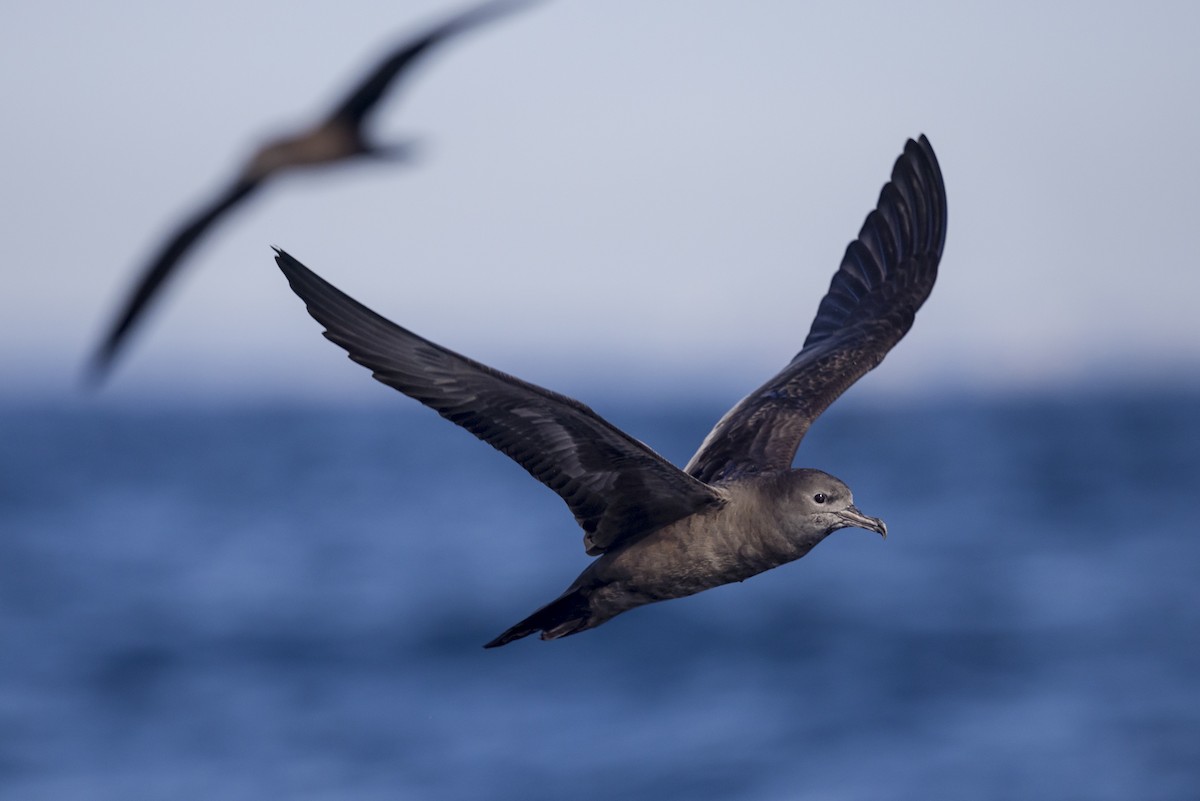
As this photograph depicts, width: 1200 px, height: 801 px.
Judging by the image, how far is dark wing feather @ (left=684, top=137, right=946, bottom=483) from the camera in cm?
945

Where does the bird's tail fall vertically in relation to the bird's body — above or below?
below

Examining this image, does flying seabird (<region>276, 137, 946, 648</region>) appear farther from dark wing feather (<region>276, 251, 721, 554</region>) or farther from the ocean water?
the ocean water

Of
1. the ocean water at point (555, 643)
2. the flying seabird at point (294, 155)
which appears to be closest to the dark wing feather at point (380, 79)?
the flying seabird at point (294, 155)

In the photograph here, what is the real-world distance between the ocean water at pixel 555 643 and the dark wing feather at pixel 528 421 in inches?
652

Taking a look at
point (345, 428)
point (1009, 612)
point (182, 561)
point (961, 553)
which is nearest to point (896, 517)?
point (961, 553)


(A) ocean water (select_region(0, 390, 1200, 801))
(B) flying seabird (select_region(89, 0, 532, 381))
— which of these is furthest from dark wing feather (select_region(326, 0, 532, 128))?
(A) ocean water (select_region(0, 390, 1200, 801))

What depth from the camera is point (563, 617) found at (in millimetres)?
8695

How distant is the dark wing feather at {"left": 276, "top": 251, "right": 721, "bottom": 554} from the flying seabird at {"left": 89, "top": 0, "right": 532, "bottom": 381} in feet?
1.21

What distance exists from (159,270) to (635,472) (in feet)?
7.85

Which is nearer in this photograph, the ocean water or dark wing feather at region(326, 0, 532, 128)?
dark wing feather at region(326, 0, 532, 128)

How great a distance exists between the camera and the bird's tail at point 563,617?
338 inches

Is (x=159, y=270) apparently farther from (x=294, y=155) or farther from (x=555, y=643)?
(x=555, y=643)

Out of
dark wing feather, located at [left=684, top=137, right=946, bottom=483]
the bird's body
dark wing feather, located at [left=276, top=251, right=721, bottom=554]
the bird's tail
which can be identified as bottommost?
the bird's tail

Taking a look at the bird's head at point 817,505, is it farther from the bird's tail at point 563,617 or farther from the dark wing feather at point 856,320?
the bird's tail at point 563,617
